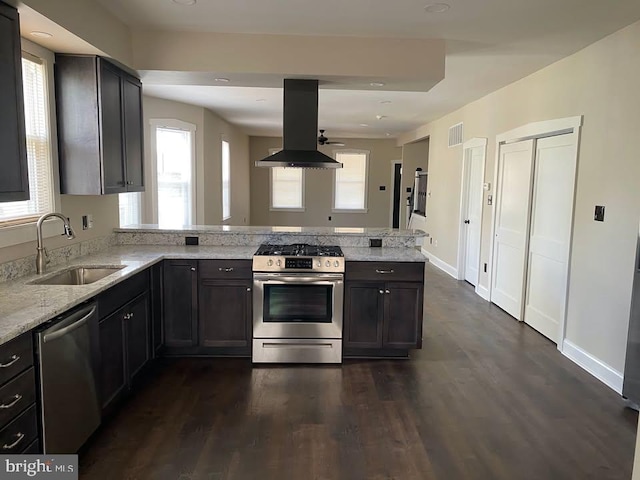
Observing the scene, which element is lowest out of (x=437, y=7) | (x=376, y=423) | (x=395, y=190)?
(x=376, y=423)

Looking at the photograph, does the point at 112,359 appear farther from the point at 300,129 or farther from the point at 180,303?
the point at 300,129

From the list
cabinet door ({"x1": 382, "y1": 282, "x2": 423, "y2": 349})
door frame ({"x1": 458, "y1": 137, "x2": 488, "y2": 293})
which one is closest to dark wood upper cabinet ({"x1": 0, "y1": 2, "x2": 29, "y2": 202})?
cabinet door ({"x1": 382, "y1": 282, "x2": 423, "y2": 349})

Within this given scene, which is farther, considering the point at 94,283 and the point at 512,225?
the point at 512,225

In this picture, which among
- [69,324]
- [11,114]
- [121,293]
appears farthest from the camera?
[121,293]

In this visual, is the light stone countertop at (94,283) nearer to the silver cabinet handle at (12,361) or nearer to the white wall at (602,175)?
the silver cabinet handle at (12,361)

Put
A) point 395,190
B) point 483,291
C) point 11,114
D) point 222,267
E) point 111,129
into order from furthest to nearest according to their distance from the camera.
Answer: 1. point 395,190
2. point 483,291
3. point 222,267
4. point 111,129
5. point 11,114

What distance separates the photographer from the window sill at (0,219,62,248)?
8.55 ft

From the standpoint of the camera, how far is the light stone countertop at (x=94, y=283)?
1972 mm

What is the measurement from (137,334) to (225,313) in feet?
2.47

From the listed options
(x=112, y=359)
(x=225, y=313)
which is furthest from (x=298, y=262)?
(x=112, y=359)

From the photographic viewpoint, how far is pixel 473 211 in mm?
6434

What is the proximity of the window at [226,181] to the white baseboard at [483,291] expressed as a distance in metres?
4.91

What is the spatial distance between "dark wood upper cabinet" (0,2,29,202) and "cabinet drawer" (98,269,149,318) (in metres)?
0.70

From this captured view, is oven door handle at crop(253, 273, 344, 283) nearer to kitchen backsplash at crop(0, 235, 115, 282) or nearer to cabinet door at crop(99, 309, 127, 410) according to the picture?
cabinet door at crop(99, 309, 127, 410)
